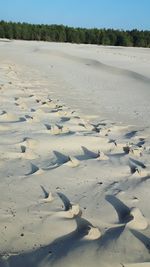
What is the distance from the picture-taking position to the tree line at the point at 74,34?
56678mm

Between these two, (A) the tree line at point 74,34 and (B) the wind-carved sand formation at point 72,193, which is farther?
(A) the tree line at point 74,34

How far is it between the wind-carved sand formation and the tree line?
51224 mm

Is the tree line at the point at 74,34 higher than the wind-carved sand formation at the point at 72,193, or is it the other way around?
the wind-carved sand formation at the point at 72,193

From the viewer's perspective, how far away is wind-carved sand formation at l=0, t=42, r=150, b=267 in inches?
121

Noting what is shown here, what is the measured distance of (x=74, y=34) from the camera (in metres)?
57.9

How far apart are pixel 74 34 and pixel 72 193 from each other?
55352 mm

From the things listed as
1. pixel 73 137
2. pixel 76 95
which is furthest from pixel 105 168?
pixel 76 95

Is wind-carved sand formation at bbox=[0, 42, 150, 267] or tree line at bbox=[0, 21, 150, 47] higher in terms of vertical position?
wind-carved sand formation at bbox=[0, 42, 150, 267]

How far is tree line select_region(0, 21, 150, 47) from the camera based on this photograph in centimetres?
5668

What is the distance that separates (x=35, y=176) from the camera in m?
4.39

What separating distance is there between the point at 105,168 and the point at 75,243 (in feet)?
5.51

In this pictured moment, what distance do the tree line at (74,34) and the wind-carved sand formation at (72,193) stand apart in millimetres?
51224

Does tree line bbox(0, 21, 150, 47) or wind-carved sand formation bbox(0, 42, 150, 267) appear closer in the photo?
wind-carved sand formation bbox(0, 42, 150, 267)

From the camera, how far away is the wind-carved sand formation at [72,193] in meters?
3.07
